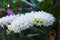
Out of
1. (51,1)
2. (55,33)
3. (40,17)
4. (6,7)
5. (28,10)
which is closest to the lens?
(40,17)

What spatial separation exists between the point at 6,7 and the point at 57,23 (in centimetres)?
48

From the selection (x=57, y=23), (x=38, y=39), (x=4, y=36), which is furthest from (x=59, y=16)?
(x=4, y=36)

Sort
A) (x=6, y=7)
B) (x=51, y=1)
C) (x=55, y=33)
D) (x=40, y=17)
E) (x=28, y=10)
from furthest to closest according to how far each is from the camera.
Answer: (x=6, y=7) < (x=28, y=10) < (x=51, y=1) < (x=55, y=33) < (x=40, y=17)

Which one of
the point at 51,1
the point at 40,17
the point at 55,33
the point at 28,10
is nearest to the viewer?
the point at 40,17

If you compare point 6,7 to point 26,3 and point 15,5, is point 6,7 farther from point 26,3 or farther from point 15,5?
point 26,3

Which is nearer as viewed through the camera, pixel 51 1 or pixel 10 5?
pixel 51 1

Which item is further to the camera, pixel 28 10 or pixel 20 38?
pixel 28 10

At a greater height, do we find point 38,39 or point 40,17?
point 40,17

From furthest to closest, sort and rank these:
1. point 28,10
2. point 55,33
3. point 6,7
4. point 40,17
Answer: point 6,7 → point 28,10 → point 55,33 → point 40,17

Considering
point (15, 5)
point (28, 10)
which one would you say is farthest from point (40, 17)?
point (15, 5)

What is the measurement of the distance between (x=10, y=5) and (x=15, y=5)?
38mm

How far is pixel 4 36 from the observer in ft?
3.87

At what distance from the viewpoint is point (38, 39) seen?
1.06m

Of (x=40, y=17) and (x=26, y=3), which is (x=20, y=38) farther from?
(x=26, y=3)
